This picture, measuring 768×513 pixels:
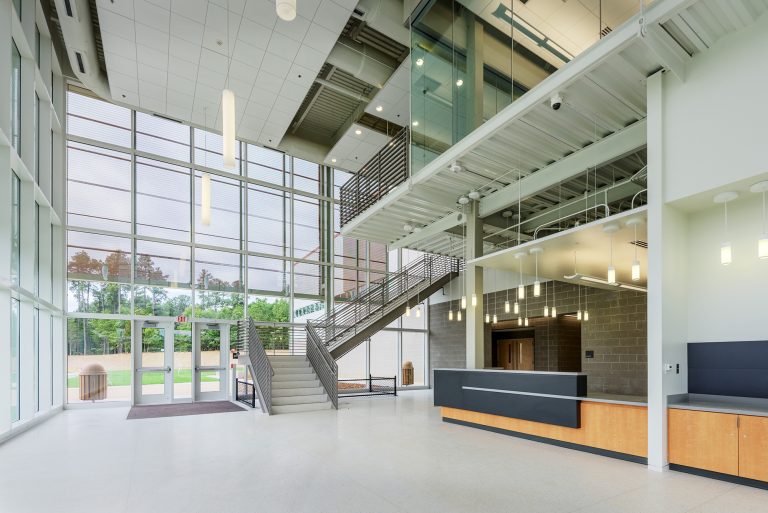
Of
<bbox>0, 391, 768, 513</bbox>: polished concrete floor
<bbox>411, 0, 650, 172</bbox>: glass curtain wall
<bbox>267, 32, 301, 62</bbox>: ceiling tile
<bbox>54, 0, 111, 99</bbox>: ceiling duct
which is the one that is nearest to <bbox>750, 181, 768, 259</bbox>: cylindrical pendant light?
<bbox>0, 391, 768, 513</bbox>: polished concrete floor

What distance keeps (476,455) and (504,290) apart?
27.6 feet

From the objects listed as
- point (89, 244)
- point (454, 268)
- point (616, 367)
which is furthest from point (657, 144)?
point (89, 244)

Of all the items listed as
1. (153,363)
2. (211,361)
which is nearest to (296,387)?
(211,361)

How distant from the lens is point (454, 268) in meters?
15.6

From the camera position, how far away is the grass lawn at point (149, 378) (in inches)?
424

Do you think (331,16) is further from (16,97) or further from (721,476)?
(721,476)

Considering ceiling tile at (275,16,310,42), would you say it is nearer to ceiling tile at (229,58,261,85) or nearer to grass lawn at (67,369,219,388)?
ceiling tile at (229,58,261,85)

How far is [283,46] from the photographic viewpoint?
29.8 ft

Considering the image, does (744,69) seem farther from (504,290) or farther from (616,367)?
(504,290)

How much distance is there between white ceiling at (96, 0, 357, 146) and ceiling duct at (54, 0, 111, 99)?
429mm

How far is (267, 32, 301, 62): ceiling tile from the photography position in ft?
29.0

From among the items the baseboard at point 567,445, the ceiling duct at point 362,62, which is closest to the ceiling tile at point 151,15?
the ceiling duct at point 362,62

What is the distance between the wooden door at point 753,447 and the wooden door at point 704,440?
0.17 ft

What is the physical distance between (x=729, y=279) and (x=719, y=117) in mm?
1908
